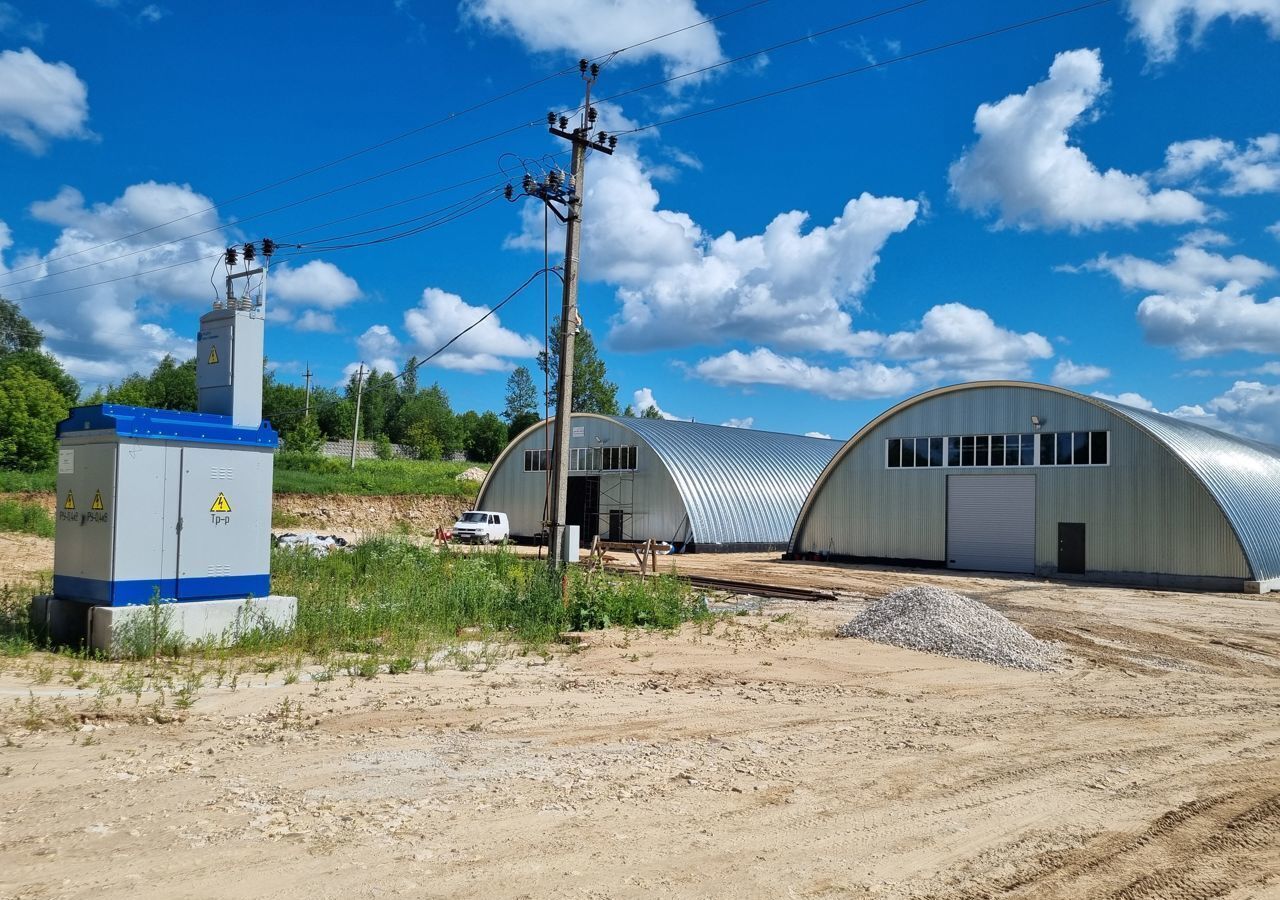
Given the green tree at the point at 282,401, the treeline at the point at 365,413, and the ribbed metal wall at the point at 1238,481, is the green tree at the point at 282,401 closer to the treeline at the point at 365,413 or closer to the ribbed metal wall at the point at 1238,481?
the treeline at the point at 365,413

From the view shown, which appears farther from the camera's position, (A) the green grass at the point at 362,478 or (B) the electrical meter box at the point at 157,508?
(A) the green grass at the point at 362,478

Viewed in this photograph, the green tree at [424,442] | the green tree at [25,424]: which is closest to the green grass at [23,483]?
the green tree at [25,424]

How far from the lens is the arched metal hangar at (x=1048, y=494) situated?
2775 centimetres

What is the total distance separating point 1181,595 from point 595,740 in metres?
22.7

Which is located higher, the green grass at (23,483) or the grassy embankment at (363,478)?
the grassy embankment at (363,478)

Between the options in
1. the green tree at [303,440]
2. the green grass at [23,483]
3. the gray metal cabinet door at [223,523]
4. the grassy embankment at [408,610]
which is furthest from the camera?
the green tree at [303,440]

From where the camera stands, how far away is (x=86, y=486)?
12.0 meters

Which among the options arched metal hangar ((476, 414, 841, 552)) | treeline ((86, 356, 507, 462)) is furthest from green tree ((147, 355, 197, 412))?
arched metal hangar ((476, 414, 841, 552))

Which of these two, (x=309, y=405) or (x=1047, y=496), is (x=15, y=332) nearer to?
(x=309, y=405)

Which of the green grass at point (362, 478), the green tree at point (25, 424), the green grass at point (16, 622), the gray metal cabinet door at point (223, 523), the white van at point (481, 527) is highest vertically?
the green tree at point (25, 424)

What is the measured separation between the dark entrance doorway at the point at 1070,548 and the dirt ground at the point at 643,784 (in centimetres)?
1853

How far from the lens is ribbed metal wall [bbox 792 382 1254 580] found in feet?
91.2

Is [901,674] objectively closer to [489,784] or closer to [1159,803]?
[1159,803]

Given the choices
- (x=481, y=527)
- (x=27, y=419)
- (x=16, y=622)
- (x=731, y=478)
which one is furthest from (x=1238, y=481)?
(x=27, y=419)
